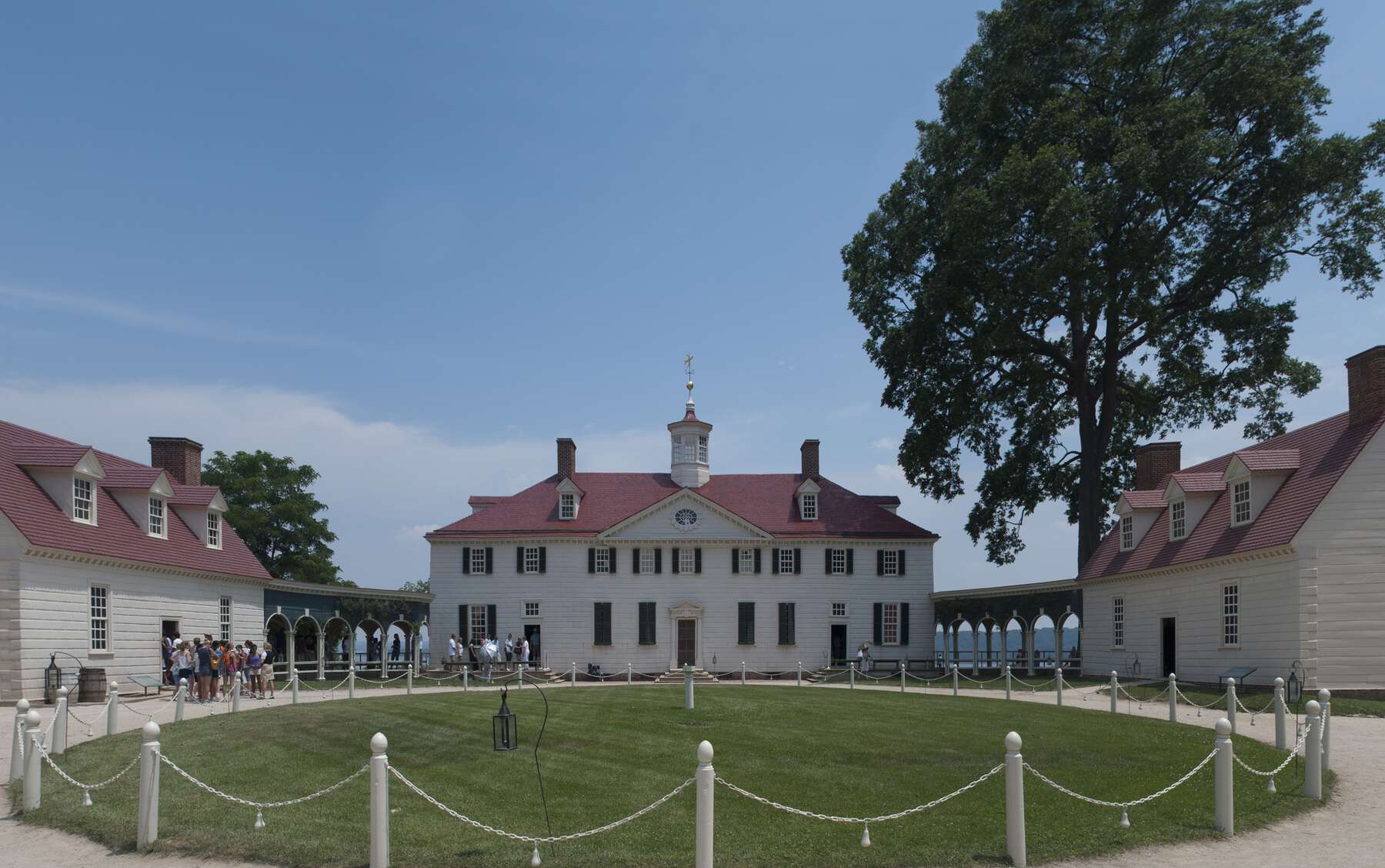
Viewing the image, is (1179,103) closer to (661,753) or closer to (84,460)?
(661,753)

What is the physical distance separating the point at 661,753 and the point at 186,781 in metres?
6.42

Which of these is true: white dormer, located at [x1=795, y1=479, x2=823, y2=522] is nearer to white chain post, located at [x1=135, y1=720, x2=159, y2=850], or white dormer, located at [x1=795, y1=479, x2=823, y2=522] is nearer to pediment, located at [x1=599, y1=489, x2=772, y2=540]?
pediment, located at [x1=599, y1=489, x2=772, y2=540]

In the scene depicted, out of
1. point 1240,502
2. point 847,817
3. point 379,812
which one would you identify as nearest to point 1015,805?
point 847,817

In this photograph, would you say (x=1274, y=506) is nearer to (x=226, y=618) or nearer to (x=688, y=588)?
(x=688, y=588)

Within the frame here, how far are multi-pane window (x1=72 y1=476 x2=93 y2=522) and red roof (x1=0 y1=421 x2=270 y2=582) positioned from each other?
1.05 ft

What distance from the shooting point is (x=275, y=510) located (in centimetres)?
5391

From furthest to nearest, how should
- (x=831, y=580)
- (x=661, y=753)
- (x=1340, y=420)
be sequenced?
(x=831, y=580) < (x=1340, y=420) < (x=661, y=753)

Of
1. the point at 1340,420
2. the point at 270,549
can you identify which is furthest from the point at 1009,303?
the point at 270,549

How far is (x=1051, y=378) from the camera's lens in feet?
130

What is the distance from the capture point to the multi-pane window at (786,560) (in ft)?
151

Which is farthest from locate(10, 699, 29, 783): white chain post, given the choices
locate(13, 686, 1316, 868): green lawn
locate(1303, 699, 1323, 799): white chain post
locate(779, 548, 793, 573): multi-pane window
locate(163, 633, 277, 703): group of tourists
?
locate(779, 548, 793, 573): multi-pane window

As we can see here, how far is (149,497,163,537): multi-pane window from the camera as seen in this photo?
31.1 m

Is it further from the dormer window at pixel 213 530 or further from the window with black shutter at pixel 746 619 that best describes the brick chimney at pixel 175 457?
the window with black shutter at pixel 746 619

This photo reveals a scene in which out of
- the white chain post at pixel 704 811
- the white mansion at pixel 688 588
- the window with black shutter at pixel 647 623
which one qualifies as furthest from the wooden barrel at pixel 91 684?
the window with black shutter at pixel 647 623
